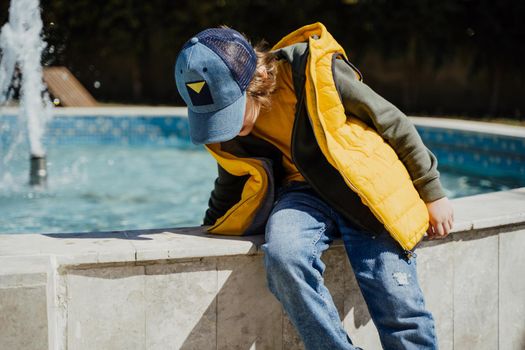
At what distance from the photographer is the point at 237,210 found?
2.22 meters

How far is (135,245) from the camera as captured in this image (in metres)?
2.03

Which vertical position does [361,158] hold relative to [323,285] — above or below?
above

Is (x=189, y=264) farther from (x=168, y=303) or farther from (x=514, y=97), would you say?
(x=514, y=97)

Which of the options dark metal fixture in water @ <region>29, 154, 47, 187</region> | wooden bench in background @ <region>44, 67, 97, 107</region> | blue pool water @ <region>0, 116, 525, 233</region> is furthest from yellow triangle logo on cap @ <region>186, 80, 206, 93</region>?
wooden bench in background @ <region>44, 67, 97, 107</region>

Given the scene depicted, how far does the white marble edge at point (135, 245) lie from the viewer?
1.94 metres

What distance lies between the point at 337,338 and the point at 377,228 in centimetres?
32

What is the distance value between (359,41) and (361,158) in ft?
34.8

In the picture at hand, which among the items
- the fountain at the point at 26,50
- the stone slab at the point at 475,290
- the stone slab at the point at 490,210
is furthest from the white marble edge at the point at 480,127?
the fountain at the point at 26,50

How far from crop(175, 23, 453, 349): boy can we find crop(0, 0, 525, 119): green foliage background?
9442mm

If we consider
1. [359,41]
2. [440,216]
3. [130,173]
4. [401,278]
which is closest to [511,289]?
[440,216]

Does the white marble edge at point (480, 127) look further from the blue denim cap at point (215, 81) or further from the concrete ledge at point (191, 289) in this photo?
the blue denim cap at point (215, 81)

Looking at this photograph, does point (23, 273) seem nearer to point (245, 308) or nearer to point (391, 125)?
point (245, 308)

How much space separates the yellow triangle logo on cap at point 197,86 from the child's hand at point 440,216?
693 millimetres

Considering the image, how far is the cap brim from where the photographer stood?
2.02 metres
